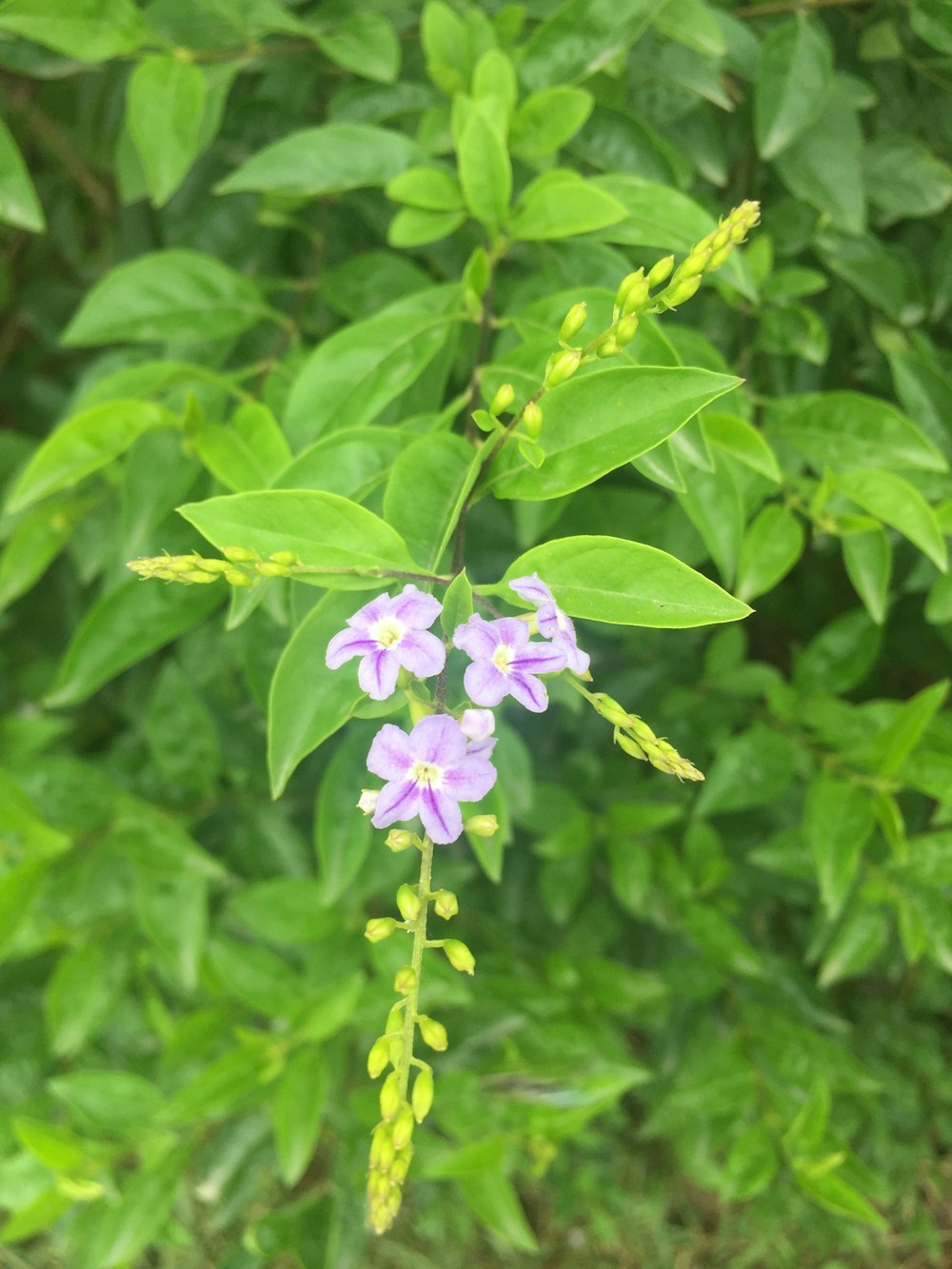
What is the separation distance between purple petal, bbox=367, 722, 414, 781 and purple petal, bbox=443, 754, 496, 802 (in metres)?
0.04

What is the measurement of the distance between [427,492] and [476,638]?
0.25 m

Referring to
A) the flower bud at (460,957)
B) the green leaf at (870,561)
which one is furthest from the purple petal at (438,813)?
the green leaf at (870,561)

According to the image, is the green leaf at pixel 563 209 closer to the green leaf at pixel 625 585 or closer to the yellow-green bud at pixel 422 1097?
the green leaf at pixel 625 585

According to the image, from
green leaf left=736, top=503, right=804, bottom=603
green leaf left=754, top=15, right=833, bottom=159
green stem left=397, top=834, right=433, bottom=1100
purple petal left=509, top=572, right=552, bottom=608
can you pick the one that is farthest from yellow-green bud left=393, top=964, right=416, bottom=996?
green leaf left=754, top=15, right=833, bottom=159

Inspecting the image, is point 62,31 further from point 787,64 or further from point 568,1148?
point 568,1148

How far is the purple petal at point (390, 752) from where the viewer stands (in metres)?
0.81

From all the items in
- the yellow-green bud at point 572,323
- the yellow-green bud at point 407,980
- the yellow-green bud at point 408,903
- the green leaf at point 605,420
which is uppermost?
the yellow-green bud at point 572,323

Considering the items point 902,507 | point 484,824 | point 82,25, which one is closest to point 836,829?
point 902,507

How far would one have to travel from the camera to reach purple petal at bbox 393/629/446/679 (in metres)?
0.81

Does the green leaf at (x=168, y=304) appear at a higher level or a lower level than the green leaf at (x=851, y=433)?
higher

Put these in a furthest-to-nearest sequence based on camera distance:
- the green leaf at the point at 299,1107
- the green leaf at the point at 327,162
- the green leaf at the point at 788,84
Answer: the green leaf at the point at 299,1107 → the green leaf at the point at 788,84 → the green leaf at the point at 327,162

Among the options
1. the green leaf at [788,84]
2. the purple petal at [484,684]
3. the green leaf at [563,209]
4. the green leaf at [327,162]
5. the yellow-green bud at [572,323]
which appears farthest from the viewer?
the green leaf at [788,84]

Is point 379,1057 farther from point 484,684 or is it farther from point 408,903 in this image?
point 484,684

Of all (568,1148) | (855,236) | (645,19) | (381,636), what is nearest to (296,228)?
(645,19)
